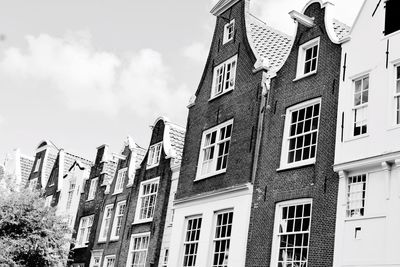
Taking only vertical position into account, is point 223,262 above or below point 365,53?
below

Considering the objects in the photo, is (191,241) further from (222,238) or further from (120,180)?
(120,180)

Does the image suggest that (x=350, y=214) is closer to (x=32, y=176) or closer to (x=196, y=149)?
(x=196, y=149)

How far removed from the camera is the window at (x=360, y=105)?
698 inches

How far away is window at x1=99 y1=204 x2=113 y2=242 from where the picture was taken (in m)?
33.2

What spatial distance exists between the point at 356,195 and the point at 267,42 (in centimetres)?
1025

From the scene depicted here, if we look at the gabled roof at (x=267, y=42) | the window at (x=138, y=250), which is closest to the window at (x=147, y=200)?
the window at (x=138, y=250)

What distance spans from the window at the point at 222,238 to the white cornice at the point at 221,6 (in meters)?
9.79

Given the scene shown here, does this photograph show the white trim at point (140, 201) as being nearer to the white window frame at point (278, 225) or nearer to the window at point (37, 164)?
the white window frame at point (278, 225)

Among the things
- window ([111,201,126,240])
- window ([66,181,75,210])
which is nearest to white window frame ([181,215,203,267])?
window ([111,201,126,240])

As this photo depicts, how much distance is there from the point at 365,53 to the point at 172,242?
11.4m

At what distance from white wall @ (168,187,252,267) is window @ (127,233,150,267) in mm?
4271

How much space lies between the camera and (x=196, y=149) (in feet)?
83.1

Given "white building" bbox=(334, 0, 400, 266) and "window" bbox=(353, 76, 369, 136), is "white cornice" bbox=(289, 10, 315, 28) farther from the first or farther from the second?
"window" bbox=(353, 76, 369, 136)

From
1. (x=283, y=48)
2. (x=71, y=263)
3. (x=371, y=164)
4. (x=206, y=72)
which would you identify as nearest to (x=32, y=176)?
(x=71, y=263)
